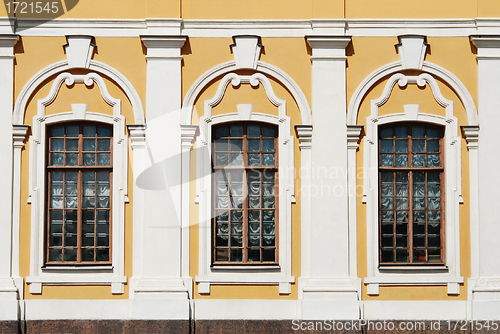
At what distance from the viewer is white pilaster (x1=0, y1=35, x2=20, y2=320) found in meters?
10.1

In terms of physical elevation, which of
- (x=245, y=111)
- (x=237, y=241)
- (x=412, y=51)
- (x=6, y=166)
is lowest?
(x=237, y=241)

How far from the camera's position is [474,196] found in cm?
1023

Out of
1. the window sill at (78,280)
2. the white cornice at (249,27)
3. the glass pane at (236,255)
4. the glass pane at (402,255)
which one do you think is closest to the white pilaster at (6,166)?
the window sill at (78,280)

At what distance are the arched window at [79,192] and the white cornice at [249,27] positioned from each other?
1.61 metres

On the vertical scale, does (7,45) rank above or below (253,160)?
above

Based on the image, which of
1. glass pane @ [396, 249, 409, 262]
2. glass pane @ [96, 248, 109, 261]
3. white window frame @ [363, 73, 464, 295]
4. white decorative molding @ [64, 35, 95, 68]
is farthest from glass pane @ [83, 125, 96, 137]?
glass pane @ [396, 249, 409, 262]

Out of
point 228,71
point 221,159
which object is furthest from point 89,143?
point 228,71

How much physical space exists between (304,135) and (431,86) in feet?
7.55

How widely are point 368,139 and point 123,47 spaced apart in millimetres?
4381

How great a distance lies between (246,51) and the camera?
33.5ft

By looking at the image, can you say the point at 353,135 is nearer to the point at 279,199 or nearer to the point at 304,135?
the point at 304,135

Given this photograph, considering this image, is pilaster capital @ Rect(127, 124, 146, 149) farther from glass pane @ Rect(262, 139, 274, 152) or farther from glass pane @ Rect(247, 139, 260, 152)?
glass pane @ Rect(262, 139, 274, 152)

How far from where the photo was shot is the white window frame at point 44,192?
33.1ft

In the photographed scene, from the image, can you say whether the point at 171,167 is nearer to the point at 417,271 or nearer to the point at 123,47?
the point at 123,47
